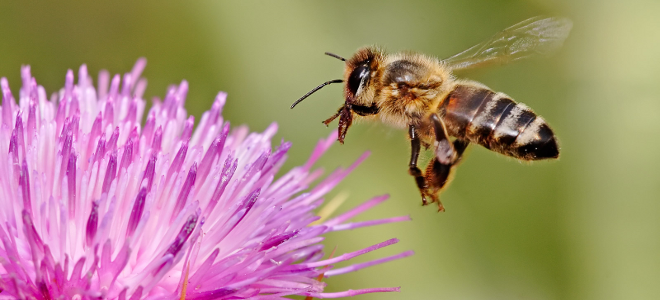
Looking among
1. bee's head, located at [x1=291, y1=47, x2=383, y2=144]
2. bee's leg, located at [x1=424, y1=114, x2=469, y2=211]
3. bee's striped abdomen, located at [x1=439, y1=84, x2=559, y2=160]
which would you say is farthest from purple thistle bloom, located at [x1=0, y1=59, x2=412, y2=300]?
bee's striped abdomen, located at [x1=439, y1=84, x2=559, y2=160]

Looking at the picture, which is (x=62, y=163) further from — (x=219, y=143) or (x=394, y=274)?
(x=394, y=274)

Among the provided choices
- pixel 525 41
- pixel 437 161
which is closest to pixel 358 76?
pixel 437 161

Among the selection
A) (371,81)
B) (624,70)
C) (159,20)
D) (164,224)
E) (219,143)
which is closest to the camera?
(164,224)

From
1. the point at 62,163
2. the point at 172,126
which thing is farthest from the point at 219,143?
the point at 62,163

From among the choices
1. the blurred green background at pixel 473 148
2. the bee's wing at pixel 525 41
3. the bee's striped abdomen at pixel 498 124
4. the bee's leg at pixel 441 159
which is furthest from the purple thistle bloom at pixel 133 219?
the blurred green background at pixel 473 148

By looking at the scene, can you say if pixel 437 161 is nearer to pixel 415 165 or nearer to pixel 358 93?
pixel 415 165

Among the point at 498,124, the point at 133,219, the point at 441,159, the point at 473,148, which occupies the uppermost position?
the point at 473,148
